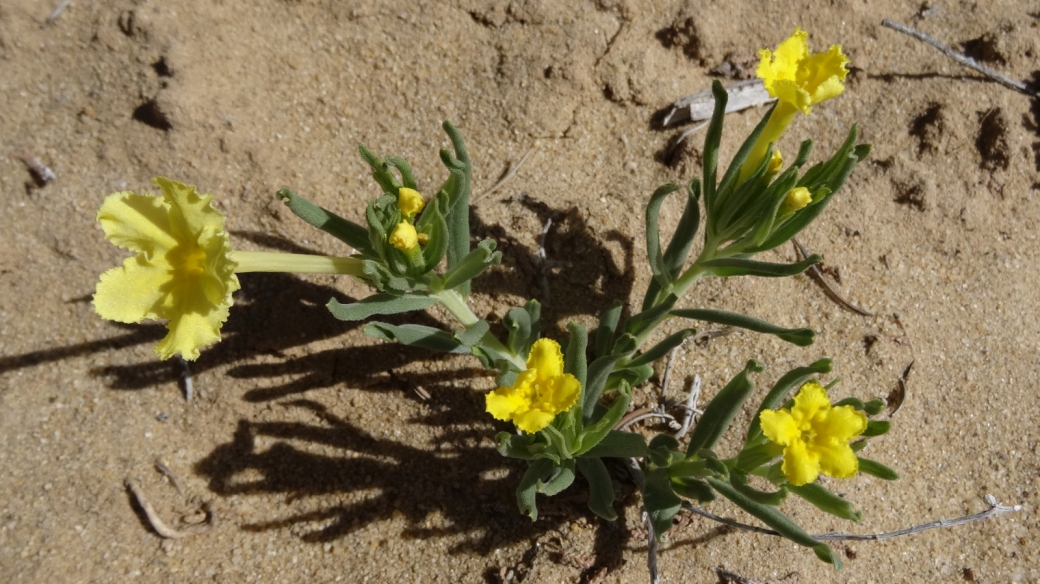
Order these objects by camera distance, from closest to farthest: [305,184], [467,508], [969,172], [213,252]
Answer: [213,252]
[467,508]
[305,184]
[969,172]

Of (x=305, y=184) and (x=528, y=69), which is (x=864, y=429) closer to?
(x=528, y=69)

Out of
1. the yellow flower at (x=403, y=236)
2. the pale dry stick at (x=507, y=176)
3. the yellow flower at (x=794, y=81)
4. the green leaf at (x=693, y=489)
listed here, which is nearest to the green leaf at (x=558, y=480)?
the green leaf at (x=693, y=489)

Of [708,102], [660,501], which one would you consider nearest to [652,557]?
[660,501]

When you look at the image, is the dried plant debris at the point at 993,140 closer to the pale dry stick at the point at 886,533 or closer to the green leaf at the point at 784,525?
the pale dry stick at the point at 886,533

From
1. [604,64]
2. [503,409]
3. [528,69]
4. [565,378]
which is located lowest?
[503,409]

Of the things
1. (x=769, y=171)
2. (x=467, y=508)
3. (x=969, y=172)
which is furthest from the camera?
(x=969, y=172)

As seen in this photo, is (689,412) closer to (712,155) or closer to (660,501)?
(660,501)

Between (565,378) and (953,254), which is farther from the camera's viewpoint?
(953,254)

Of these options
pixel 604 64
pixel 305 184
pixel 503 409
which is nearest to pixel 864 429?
pixel 503 409

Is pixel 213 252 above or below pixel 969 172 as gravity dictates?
below
